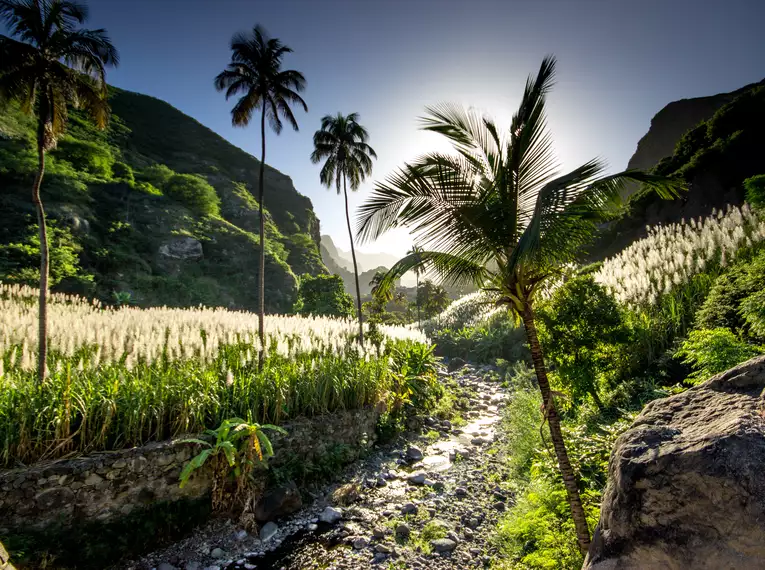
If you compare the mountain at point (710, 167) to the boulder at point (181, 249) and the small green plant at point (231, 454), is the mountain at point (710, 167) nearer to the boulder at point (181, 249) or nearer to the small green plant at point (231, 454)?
the small green plant at point (231, 454)

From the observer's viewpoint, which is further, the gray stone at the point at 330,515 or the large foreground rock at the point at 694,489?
the gray stone at the point at 330,515

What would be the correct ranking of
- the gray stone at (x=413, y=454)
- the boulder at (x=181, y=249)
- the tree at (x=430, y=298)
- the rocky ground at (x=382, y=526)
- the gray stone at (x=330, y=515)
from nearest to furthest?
1. the rocky ground at (x=382, y=526)
2. the gray stone at (x=330, y=515)
3. the gray stone at (x=413, y=454)
4. the tree at (x=430, y=298)
5. the boulder at (x=181, y=249)

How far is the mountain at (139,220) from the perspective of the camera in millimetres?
Result: 35344

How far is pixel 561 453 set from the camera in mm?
4086

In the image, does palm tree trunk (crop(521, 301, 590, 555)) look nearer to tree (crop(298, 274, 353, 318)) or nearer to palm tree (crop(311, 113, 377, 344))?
palm tree (crop(311, 113, 377, 344))

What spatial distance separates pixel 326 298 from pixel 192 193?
131ft

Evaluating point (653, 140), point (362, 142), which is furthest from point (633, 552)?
point (653, 140)

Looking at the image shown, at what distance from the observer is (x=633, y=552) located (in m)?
2.20

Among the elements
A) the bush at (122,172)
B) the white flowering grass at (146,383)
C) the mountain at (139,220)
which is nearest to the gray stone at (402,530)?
the white flowering grass at (146,383)

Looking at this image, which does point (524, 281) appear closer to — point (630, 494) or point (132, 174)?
point (630, 494)

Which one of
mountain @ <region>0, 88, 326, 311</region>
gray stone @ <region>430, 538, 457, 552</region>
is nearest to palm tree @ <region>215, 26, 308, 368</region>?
gray stone @ <region>430, 538, 457, 552</region>

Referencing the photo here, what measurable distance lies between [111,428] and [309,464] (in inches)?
135

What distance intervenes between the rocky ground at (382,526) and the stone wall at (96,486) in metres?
0.74

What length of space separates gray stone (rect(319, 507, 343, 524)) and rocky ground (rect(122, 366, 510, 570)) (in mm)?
15
